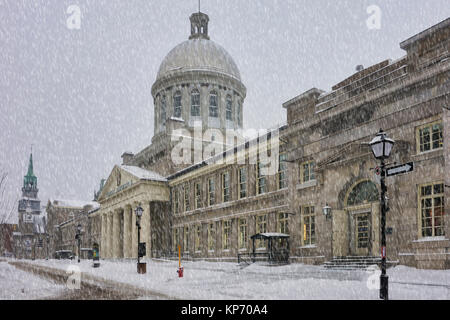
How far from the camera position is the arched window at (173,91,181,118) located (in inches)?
2511

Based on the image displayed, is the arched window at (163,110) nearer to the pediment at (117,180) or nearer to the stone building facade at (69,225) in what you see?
the pediment at (117,180)

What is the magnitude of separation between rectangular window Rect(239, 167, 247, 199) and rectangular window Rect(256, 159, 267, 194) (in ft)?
5.81

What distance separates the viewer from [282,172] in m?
33.7

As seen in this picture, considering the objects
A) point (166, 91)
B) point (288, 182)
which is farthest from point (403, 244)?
point (166, 91)

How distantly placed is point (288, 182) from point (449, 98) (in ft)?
42.2

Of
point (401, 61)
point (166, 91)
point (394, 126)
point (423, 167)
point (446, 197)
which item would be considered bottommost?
point (446, 197)

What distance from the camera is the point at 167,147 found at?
183 ft

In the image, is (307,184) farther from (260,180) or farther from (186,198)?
(186,198)

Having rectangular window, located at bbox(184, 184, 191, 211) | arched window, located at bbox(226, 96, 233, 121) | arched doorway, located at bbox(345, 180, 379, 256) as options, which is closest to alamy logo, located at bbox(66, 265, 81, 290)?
arched doorway, located at bbox(345, 180, 379, 256)

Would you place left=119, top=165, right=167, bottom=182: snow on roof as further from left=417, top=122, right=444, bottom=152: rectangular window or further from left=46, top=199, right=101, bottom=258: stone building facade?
left=417, top=122, right=444, bottom=152: rectangular window

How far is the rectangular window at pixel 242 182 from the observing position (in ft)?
125

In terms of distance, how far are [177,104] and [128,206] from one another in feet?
50.4

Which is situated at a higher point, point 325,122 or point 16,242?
point 325,122

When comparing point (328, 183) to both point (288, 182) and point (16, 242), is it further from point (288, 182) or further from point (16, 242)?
point (16, 242)
